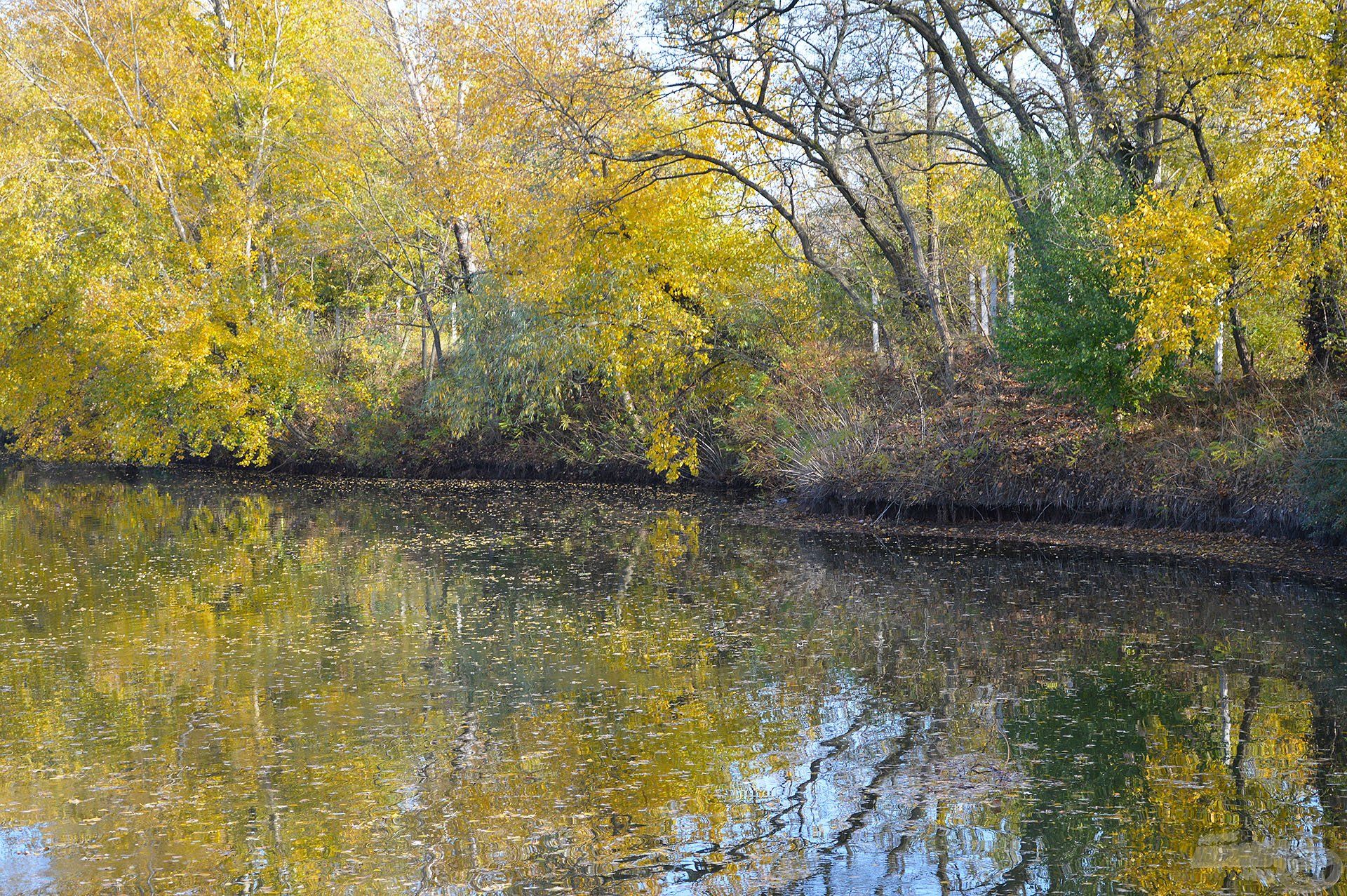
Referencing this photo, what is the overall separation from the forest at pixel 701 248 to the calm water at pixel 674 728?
11.0 feet

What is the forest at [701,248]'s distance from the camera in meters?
15.0

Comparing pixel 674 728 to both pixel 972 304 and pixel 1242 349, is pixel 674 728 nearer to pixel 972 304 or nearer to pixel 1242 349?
pixel 1242 349

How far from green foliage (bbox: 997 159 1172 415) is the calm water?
2848mm

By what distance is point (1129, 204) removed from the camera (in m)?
15.6

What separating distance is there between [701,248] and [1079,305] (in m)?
8.34

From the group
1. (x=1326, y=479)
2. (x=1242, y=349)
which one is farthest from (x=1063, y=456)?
(x=1326, y=479)

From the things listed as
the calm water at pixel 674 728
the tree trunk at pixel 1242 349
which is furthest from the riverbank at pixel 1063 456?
the calm water at pixel 674 728

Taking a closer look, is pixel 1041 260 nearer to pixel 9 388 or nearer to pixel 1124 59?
pixel 1124 59

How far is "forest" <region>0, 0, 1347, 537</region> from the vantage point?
1505cm

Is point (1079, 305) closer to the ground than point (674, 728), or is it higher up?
higher up

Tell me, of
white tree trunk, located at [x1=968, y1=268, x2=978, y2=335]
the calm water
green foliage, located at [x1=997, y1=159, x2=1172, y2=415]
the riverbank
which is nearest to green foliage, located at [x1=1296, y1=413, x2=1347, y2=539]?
the riverbank

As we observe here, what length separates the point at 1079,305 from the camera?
52.4 feet

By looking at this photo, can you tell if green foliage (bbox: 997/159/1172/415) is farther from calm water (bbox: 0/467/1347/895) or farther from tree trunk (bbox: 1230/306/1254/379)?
calm water (bbox: 0/467/1347/895)

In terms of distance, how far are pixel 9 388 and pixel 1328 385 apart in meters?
27.7
